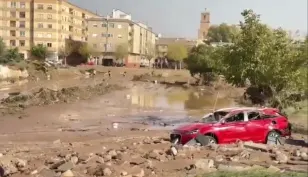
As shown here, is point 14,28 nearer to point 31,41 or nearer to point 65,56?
point 31,41

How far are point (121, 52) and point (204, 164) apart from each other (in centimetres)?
5587

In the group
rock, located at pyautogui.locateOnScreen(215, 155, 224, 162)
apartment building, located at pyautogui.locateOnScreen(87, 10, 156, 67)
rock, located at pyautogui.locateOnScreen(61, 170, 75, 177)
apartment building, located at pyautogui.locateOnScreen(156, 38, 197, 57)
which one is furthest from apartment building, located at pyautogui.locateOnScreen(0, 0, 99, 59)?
rock, located at pyautogui.locateOnScreen(61, 170, 75, 177)

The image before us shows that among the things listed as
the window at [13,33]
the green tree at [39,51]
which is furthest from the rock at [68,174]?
the green tree at [39,51]

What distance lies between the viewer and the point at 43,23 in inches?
3329

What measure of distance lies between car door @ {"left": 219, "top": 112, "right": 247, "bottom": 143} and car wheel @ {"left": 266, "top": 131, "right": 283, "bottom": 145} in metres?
1.14

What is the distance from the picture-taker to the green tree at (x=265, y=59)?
24.5m

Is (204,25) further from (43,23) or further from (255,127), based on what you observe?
(255,127)

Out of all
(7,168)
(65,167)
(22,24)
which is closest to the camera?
(65,167)

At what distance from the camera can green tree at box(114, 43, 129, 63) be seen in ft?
215

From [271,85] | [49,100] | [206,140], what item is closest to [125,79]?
[49,100]

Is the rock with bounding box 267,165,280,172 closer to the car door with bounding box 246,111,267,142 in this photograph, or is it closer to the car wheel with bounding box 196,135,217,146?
the car wheel with bounding box 196,135,217,146

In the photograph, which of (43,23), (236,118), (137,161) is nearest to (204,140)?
(236,118)

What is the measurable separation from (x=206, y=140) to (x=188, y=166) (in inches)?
132

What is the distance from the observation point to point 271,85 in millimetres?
25578
